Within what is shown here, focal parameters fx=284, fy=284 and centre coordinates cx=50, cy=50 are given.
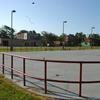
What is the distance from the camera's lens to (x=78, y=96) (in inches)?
354

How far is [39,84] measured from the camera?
1118cm

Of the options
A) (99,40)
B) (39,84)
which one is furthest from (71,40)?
(39,84)

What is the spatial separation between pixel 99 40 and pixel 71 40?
15778 millimetres

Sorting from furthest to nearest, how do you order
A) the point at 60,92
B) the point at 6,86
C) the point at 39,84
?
the point at 39,84
the point at 6,86
the point at 60,92

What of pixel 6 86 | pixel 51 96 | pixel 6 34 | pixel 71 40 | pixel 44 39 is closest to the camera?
pixel 51 96

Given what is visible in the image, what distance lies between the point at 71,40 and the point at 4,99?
154 metres

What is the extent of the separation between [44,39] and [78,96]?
142985 millimetres

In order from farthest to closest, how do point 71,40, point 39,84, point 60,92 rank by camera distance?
point 71,40
point 39,84
point 60,92

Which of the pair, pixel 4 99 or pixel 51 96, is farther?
pixel 51 96

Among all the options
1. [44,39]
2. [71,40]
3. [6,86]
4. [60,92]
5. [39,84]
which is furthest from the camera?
[71,40]

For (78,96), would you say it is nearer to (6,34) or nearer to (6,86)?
(6,86)

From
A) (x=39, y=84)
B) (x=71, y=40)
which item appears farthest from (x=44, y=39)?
(x=39, y=84)

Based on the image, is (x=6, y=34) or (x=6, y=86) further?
(x=6, y=34)

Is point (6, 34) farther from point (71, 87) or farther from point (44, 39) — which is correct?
point (71, 87)
